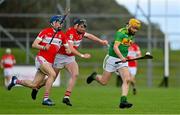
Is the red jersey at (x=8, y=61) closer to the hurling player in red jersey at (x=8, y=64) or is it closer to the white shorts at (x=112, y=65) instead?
the hurling player in red jersey at (x=8, y=64)

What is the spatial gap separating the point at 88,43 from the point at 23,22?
4.43 metres

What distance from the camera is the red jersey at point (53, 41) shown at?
19.1m

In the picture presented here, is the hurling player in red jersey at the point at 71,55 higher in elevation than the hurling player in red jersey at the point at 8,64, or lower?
lower

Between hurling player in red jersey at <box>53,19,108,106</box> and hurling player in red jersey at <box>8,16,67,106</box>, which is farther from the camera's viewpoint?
hurling player in red jersey at <box>53,19,108,106</box>

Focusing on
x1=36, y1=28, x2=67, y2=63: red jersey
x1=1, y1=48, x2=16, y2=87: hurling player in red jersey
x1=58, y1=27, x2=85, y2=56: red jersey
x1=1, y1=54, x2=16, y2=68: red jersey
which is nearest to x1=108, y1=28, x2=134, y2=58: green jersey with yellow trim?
x1=58, y1=27, x2=85, y2=56: red jersey

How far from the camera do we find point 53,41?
19250 mm

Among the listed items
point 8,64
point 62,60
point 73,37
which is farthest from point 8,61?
point 73,37

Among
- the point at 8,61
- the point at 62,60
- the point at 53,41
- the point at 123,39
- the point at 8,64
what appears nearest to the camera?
the point at 123,39

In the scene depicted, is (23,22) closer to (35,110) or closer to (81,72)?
(81,72)

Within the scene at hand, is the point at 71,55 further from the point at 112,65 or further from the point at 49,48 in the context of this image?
the point at 112,65

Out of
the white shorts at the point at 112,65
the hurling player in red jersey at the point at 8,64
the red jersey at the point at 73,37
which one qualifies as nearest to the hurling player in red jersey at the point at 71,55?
the red jersey at the point at 73,37

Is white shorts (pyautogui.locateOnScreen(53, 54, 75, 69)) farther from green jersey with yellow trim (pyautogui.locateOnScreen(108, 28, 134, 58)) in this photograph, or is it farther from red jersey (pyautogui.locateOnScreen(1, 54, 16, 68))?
red jersey (pyautogui.locateOnScreen(1, 54, 16, 68))

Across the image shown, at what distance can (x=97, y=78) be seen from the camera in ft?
70.1

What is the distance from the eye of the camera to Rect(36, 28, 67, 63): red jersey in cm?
1914
